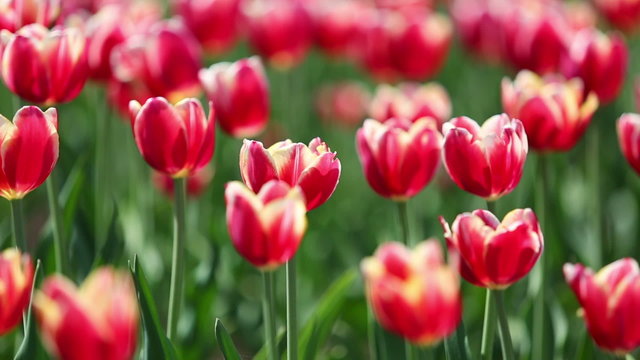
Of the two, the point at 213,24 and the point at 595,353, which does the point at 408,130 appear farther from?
the point at 213,24

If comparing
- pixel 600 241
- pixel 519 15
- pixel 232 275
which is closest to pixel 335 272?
pixel 232 275

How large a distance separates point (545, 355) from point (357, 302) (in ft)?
1.90

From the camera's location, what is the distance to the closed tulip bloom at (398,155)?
5.13 feet

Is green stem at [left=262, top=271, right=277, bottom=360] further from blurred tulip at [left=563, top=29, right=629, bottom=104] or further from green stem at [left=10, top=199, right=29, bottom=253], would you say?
blurred tulip at [left=563, top=29, right=629, bottom=104]

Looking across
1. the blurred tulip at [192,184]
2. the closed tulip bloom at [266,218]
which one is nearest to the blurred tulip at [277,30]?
the blurred tulip at [192,184]

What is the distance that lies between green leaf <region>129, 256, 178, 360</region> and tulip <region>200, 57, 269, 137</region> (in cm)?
56

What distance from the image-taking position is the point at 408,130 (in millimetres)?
1655

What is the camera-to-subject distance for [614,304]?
53.5 inches

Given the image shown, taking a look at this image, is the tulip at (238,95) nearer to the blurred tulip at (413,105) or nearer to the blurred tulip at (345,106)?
the blurred tulip at (413,105)

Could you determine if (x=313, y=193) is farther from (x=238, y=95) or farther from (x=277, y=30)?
(x=277, y=30)

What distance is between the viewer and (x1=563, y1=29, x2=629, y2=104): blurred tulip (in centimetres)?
217

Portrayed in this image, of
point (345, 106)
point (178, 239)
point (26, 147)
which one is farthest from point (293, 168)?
point (345, 106)

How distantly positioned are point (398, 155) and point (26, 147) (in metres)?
0.60

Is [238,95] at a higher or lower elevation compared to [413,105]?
higher
